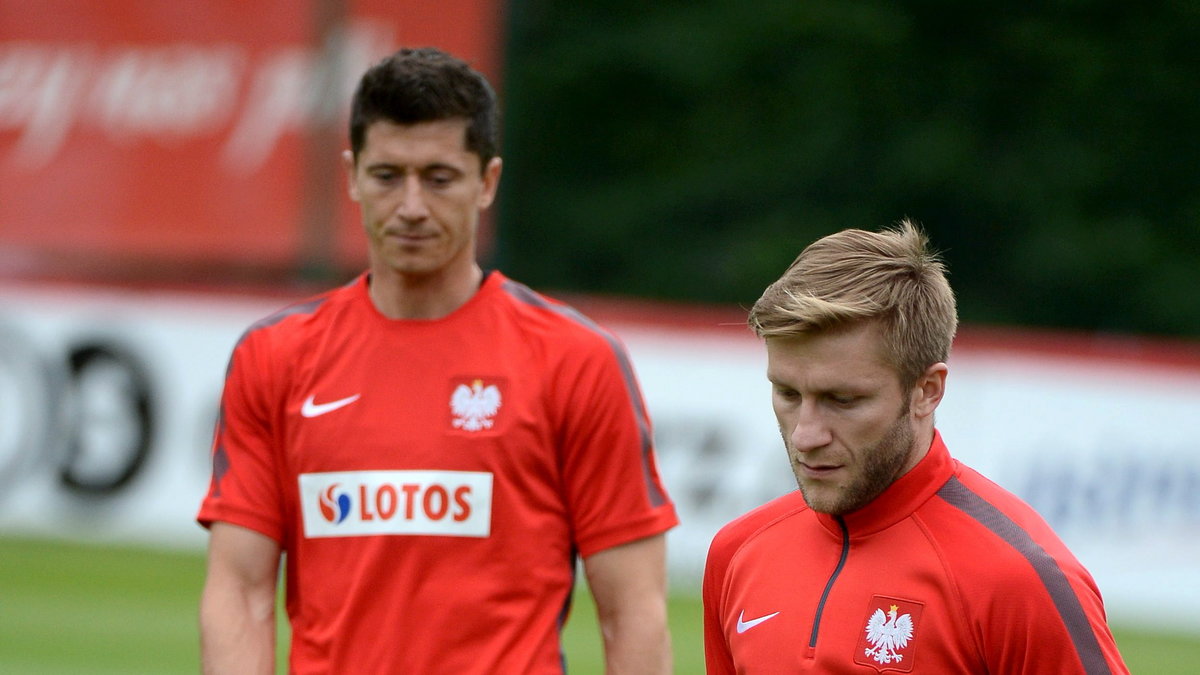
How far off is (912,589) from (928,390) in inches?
13.3

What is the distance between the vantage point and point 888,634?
2943mm

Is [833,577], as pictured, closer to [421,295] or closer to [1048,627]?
[1048,627]

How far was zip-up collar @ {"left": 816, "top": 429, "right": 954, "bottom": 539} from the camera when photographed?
3057mm

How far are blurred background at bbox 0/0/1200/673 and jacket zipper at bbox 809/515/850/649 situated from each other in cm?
705

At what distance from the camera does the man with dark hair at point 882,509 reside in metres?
2.86

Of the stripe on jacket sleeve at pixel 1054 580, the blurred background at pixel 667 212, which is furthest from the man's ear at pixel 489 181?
the blurred background at pixel 667 212

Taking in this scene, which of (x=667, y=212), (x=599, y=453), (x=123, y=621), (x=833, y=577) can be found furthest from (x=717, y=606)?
(x=667, y=212)

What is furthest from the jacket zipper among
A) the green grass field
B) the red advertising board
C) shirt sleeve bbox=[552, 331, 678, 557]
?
the red advertising board

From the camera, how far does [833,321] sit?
296 centimetres

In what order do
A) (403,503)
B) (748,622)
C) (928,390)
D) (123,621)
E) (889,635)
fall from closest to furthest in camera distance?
(889,635) → (928,390) → (748,622) → (403,503) → (123,621)

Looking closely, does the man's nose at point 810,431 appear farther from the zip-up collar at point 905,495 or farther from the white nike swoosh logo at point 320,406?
the white nike swoosh logo at point 320,406

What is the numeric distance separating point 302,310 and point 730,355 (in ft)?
26.6

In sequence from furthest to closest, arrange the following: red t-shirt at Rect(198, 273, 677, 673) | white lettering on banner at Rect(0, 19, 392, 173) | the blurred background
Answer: white lettering on banner at Rect(0, 19, 392, 173)
the blurred background
red t-shirt at Rect(198, 273, 677, 673)

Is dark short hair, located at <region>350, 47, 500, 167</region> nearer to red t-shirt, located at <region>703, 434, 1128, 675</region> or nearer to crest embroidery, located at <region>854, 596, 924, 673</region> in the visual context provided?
red t-shirt, located at <region>703, 434, 1128, 675</region>
